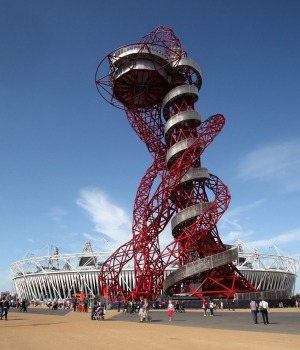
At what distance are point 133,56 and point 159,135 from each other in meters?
9.95

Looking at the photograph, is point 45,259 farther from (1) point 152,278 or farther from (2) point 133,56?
(2) point 133,56

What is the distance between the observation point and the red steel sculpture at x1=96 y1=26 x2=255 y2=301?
36.9 metres

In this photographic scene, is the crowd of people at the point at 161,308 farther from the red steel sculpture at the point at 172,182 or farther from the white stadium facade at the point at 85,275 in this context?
the white stadium facade at the point at 85,275

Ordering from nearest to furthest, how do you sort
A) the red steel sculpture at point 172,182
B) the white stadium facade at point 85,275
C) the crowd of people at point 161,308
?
the crowd of people at point 161,308 → the red steel sculpture at point 172,182 → the white stadium facade at point 85,275

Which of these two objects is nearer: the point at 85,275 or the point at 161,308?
the point at 161,308

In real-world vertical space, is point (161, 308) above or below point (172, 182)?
below

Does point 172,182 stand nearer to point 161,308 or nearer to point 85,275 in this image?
point 161,308

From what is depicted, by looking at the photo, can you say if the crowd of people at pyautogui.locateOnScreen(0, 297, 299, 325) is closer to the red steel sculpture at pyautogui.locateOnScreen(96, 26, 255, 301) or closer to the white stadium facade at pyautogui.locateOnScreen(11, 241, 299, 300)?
the red steel sculpture at pyautogui.locateOnScreen(96, 26, 255, 301)

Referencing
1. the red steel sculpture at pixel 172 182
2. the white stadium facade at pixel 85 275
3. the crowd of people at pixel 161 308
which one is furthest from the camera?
the white stadium facade at pixel 85 275

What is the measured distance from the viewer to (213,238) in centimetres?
3847

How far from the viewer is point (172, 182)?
3978cm

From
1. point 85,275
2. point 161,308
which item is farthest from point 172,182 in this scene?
point 85,275

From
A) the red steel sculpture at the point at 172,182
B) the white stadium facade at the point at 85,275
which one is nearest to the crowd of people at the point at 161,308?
the red steel sculpture at the point at 172,182

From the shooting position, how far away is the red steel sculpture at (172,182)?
3694 cm
